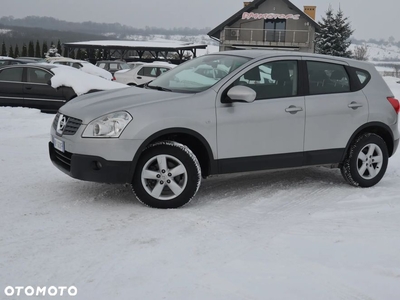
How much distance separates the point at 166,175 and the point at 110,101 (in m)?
0.96

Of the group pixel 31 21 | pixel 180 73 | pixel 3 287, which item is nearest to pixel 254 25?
pixel 180 73

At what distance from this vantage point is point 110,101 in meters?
5.62

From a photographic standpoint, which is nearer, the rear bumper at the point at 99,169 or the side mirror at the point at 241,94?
the rear bumper at the point at 99,169

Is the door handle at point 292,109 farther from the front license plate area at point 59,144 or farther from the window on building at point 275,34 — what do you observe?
the window on building at point 275,34

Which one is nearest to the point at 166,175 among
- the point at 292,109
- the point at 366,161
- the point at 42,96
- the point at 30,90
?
the point at 292,109

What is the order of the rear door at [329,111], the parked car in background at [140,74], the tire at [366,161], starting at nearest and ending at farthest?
the rear door at [329,111], the tire at [366,161], the parked car in background at [140,74]

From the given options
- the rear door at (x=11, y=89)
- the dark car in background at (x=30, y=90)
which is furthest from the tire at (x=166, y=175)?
the rear door at (x=11, y=89)

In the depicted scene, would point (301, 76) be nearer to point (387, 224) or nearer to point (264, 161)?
point (264, 161)

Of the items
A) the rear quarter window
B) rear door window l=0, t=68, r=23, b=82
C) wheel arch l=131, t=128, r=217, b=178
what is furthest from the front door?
rear door window l=0, t=68, r=23, b=82

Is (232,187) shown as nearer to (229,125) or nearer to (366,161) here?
(229,125)

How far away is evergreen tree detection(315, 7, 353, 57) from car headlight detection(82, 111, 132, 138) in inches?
1935

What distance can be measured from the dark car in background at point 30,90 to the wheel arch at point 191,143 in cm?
854

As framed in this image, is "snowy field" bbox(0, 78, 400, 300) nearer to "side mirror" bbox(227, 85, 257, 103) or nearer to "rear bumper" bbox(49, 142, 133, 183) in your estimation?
"rear bumper" bbox(49, 142, 133, 183)

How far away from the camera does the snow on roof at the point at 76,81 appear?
45.0ft
